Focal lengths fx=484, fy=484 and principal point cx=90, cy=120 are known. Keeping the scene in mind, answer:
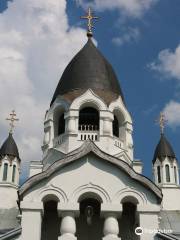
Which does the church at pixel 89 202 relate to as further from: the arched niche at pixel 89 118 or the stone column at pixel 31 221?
the arched niche at pixel 89 118

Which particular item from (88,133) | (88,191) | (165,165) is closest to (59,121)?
(88,133)

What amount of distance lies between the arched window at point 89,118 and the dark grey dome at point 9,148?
4129mm

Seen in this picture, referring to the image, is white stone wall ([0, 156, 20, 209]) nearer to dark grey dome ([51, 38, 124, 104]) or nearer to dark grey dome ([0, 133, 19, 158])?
dark grey dome ([0, 133, 19, 158])

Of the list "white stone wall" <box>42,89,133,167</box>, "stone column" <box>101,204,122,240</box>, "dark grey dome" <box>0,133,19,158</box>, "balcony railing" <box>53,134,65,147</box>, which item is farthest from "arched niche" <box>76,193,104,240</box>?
"dark grey dome" <box>0,133,19,158</box>

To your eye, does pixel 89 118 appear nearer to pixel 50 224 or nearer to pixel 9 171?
pixel 9 171

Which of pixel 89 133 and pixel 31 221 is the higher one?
pixel 89 133

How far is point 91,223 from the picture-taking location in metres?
14.6

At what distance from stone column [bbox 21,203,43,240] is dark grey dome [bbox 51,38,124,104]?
11.6 metres

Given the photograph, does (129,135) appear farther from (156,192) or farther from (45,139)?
(156,192)

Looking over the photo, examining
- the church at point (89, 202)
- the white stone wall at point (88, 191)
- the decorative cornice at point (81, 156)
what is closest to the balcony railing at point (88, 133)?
the church at point (89, 202)

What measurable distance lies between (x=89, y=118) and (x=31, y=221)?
11236mm

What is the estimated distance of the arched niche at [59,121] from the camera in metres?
24.0

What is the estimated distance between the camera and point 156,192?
1348 cm

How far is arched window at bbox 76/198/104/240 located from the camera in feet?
47.9
